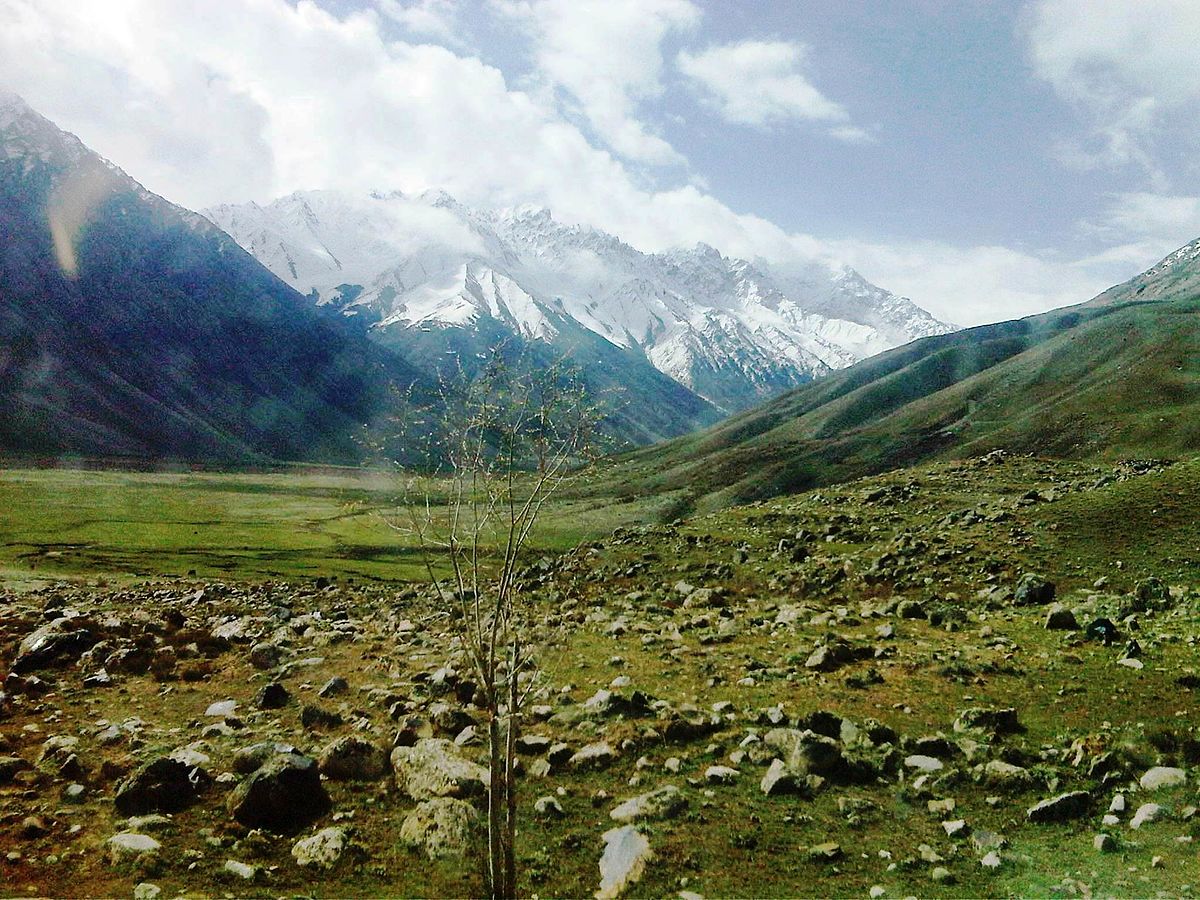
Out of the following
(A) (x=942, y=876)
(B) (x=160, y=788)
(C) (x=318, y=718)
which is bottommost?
(A) (x=942, y=876)

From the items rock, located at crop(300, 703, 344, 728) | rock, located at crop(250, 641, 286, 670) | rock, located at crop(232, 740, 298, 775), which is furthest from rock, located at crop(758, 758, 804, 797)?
rock, located at crop(250, 641, 286, 670)

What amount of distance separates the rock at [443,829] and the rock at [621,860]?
2.71 m

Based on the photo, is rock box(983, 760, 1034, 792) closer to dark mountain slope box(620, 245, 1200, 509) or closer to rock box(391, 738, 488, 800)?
rock box(391, 738, 488, 800)

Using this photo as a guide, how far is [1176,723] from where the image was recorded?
56.6ft

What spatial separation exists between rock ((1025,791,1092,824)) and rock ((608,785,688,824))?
7.15 m

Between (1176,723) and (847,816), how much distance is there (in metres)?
8.84

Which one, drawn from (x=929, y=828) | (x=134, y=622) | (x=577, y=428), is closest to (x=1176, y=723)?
(x=929, y=828)

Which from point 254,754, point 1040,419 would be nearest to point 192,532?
point 254,754

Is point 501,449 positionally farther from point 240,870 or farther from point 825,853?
point 825,853

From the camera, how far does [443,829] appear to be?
1491 cm

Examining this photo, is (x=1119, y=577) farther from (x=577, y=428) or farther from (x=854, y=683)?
(x=577, y=428)

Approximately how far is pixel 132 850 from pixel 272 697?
920 cm

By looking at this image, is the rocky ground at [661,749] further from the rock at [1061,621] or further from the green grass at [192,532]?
the green grass at [192,532]

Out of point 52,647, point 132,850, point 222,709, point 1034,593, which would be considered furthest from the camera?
point 1034,593
